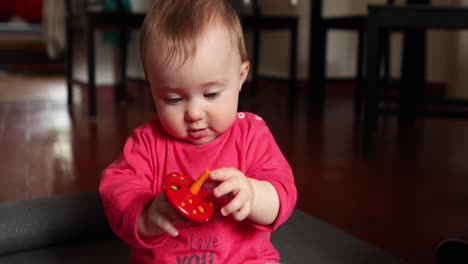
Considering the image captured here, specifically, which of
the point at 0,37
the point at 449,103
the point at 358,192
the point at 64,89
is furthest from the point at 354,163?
the point at 0,37

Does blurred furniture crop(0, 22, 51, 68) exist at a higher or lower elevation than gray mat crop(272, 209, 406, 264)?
higher

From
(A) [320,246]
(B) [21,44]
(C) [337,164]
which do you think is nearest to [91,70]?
(C) [337,164]

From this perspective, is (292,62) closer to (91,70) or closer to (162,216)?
(91,70)

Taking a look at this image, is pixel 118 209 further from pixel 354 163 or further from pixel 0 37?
pixel 0 37

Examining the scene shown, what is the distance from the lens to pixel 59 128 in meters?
2.38

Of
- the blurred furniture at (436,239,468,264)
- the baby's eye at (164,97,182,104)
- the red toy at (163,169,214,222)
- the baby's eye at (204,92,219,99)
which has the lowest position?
the blurred furniture at (436,239,468,264)

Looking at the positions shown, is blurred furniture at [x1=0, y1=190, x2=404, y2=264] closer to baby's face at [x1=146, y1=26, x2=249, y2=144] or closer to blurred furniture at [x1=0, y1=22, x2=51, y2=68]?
baby's face at [x1=146, y1=26, x2=249, y2=144]

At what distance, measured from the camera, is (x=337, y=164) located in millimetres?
1693

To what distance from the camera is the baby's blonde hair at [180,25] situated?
592mm

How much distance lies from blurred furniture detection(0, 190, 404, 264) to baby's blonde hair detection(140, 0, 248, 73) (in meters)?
0.46

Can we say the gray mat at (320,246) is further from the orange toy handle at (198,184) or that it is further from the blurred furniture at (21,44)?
the blurred furniture at (21,44)

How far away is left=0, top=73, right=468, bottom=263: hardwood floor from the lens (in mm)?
1183

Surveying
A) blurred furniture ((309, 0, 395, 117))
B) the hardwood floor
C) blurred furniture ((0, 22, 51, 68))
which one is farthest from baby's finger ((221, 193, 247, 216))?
blurred furniture ((0, 22, 51, 68))

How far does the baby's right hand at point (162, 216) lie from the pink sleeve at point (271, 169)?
0.43 ft
